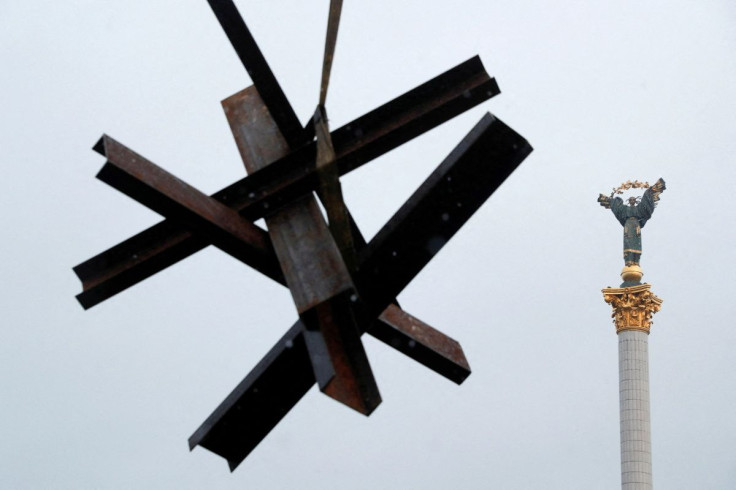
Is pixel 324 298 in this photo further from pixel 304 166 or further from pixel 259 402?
pixel 259 402

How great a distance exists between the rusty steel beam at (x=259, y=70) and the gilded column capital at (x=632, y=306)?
27121mm

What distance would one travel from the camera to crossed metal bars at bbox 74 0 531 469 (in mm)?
3174

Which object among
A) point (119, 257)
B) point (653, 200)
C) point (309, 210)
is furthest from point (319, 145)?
point (653, 200)

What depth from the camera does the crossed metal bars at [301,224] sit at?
3174 millimetres

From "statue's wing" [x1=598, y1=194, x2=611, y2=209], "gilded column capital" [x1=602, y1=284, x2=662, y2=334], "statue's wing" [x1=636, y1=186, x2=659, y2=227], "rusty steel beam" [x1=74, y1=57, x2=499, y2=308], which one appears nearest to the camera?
"rusty steel beam" [x1=74, y1=57, x2=499, y2=308]

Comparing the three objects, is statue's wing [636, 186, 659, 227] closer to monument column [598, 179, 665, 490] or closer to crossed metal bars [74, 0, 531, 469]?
monument column [598, 179, 665, 490]

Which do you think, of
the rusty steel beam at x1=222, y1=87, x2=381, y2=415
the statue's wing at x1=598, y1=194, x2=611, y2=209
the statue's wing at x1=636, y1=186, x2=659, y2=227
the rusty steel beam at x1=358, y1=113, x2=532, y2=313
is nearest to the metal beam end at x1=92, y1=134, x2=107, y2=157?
the rusty steel beam at x1=222, y1=87, x2=381, y2=415

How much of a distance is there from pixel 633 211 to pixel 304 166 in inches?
1171

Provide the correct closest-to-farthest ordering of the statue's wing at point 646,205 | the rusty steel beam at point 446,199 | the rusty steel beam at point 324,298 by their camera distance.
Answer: the rusty steel beam at point 324,298, the rusty steel beam at point 446,199, the statue's wing at point 646,205

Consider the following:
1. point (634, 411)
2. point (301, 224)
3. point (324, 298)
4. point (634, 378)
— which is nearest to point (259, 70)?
point (301, 224)

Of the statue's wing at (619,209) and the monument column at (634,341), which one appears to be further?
the statue's wing at (619,209)

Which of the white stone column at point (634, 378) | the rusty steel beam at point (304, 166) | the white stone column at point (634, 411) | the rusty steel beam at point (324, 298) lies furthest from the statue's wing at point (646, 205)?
the rusty steel beam at point (324, 298)

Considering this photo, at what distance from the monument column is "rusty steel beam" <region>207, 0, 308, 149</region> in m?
26.0

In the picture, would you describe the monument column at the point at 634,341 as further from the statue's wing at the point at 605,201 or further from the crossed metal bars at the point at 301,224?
the crossed metal bars at the point at 301,224
